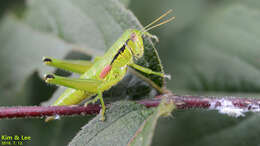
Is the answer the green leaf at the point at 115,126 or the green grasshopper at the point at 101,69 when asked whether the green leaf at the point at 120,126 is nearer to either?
the green leaf at the point at 115,126

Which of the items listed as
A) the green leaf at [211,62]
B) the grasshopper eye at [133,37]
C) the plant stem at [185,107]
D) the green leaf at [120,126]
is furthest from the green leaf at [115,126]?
the green leaf at [211,62]

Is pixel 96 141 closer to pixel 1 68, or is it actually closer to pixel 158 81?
pixel 158 81

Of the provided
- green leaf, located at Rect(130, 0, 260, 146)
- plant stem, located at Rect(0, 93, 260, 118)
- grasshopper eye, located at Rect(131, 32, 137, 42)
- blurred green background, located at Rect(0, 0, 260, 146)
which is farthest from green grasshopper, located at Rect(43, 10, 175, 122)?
green leaf, located at Rect(130, 0, 260, 146)

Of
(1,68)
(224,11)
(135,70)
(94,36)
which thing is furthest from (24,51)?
(224,11)

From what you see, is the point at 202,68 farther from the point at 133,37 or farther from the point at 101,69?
the point at 101,69

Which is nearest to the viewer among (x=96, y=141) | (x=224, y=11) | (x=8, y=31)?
(x=96, y=141)
